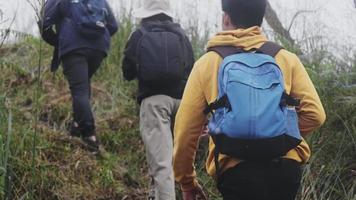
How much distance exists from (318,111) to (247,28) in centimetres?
57

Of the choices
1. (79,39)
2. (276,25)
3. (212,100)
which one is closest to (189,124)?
(212,100)

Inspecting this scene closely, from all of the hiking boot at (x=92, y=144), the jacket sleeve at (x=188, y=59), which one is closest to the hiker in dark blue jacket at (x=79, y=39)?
the hiking boot at (x=92, y=144)

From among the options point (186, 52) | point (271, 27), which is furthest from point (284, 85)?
point (271, 27)

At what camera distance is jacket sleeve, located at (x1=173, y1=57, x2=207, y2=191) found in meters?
3.17

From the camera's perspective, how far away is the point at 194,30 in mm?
8938

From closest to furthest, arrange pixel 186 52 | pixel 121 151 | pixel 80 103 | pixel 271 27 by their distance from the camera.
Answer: pixel 186 52 → pixel 80 103 → pixel 121 151 → pixel 271 27

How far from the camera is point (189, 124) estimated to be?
10.5 feet

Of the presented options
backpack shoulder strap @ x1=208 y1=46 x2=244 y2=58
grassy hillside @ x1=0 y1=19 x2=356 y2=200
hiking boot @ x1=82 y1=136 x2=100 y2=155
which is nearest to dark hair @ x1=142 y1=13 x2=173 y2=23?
grassy hillside @ x1=0 y1=19 x2=356 y2=200

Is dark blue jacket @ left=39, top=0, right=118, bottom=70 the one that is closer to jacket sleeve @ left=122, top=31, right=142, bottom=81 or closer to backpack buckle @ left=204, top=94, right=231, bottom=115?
jacket sleeve @ left=122, top=31, right=142, bottom=81

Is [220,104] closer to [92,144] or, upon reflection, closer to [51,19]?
[51,19]

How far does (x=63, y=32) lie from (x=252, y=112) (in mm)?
3446

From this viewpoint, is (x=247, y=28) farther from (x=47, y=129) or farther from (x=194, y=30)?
(x=194, y=30)

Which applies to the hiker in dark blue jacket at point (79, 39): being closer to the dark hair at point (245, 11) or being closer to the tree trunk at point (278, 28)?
the tree trunk at point (278, 28)

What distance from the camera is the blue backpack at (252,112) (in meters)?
2.93
